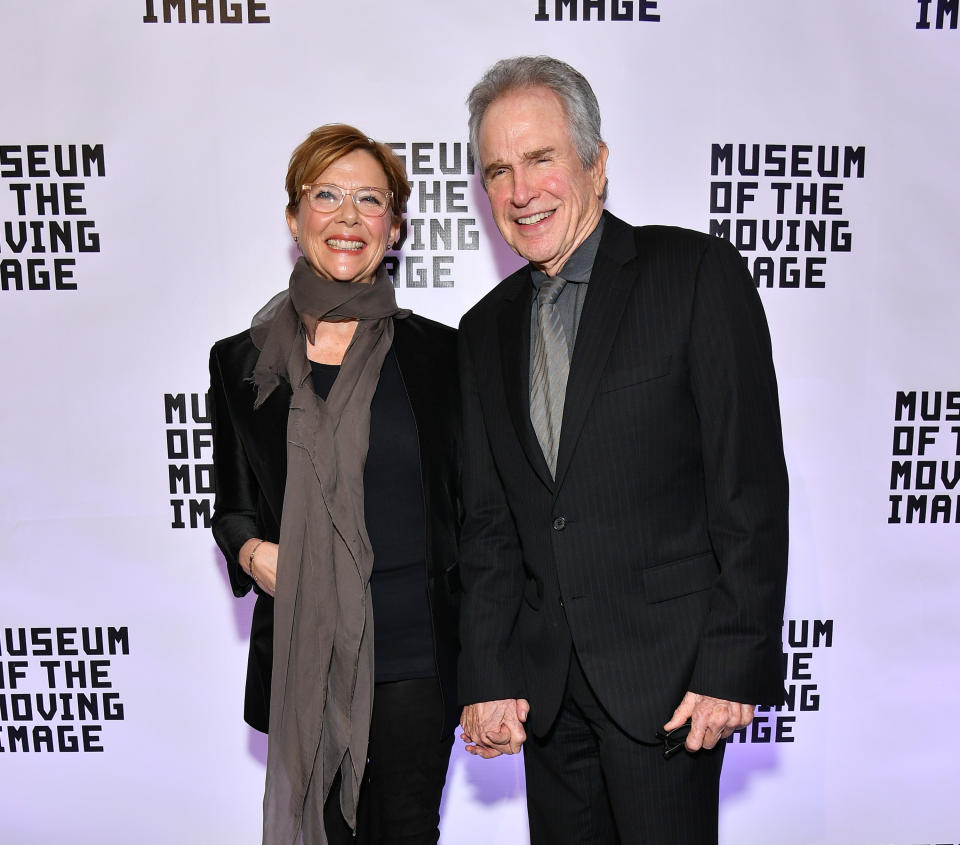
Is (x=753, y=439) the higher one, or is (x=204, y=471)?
(x=753, y=439)

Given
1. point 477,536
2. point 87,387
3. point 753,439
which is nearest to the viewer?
point 753,439

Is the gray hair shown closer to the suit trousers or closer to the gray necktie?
the gray necktie

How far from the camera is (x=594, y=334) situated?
139 centimetres

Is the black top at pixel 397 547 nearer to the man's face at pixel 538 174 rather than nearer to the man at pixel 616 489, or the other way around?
the man at pixel 616 489

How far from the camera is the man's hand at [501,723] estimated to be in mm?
1597

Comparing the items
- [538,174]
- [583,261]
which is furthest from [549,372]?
[538,174]

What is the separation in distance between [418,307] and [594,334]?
3.82 feet

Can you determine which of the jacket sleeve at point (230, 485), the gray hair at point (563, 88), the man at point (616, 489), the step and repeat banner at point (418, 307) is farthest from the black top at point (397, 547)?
the step and repeat banner at point (418, 307)

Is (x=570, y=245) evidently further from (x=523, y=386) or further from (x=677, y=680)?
(x=677, y=680)

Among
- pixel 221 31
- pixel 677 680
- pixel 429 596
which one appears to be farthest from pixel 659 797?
pixel 221 31

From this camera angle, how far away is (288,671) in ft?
5.58

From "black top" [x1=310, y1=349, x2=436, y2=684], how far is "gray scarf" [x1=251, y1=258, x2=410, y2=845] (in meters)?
0.04

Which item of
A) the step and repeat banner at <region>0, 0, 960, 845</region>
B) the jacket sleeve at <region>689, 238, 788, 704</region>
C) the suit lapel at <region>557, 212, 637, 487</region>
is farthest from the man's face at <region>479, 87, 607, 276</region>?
the step and repeat banner at <region>0, 0, 960, 845</region>

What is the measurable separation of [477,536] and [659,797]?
0.62 meters
